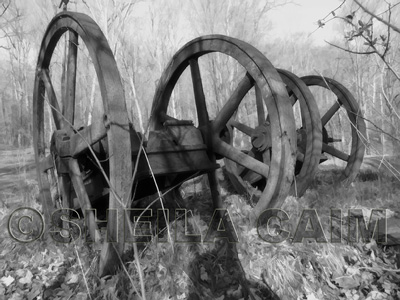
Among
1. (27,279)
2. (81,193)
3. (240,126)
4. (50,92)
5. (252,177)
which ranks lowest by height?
(27,279)

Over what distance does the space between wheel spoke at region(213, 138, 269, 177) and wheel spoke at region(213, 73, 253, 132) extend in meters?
0.16

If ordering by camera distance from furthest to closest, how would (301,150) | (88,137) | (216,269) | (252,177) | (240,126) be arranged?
(240,126) < (301,150) < (252,177) < (216,269) < (88,137)

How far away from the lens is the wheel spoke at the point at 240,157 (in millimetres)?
2953

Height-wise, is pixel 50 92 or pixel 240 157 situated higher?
pixel 50 92

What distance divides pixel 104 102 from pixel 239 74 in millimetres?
16747

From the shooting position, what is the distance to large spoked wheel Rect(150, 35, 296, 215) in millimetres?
2701

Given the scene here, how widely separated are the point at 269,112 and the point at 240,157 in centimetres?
58

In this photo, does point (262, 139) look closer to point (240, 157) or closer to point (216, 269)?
point (240, 157)

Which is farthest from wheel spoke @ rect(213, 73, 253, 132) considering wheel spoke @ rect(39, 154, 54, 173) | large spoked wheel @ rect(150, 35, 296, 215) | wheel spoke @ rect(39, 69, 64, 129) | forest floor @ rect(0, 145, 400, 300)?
wheel spoke @ rect(39, 154, 54, 173)

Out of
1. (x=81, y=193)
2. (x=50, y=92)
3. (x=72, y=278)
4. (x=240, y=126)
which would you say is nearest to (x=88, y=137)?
(x=81, y=193)

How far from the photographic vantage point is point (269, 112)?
2777mm

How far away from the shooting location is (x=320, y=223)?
314cm

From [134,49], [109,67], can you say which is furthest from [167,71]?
[134,49]

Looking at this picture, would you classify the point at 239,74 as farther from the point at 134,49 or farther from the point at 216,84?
the point at 134,49
